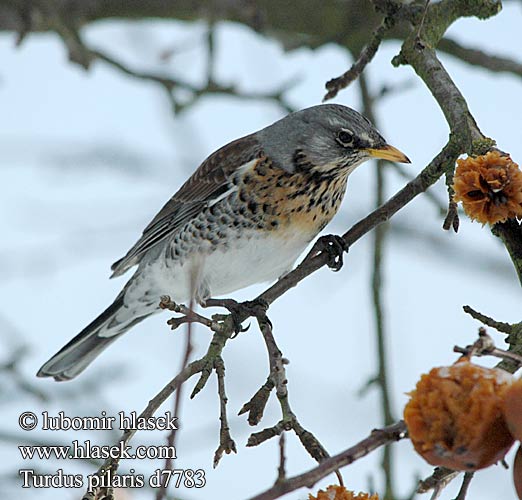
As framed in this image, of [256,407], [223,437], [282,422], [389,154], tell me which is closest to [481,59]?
[389,154]

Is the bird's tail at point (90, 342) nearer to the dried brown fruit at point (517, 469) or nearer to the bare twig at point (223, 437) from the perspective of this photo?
the bare twig at point (223, 437)

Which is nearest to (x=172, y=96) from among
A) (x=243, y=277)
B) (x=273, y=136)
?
(x=273, y=136)

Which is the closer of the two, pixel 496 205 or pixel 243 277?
pixel 496 205

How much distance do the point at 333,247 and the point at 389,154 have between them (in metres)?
0.56

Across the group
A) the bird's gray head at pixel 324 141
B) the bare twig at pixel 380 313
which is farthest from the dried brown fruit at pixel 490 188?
the bare twig at pixel 380 313

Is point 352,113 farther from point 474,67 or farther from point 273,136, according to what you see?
point 474,67

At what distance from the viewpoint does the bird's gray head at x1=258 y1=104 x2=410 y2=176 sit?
3.87 m

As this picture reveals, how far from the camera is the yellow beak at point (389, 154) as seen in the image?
3.56 meters

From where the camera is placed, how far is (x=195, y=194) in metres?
4.46

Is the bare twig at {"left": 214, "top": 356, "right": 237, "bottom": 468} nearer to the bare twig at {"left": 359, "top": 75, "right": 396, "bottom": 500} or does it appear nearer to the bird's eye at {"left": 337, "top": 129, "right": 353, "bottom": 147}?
the bare twig at {"left": 359, "top": 75, "right": 396, "bottom": 500}

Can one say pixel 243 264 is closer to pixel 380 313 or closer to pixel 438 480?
pixel 380 313

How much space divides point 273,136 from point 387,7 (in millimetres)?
1235

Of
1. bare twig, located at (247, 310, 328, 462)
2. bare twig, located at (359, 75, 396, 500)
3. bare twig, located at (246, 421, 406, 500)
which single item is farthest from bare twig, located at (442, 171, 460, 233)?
bare twig, located at (359, 75, 396, 500)

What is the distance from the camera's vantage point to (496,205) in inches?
82.8
